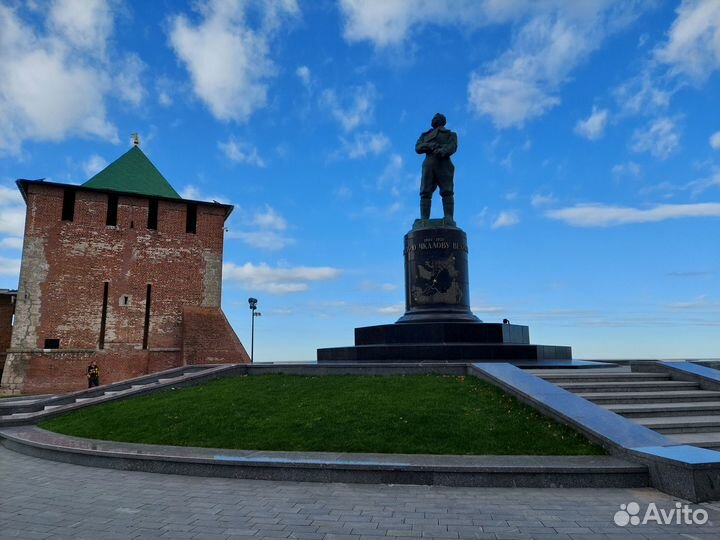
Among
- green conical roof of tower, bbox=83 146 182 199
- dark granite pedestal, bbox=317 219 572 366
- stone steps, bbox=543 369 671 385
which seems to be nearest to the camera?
stone steps, bbox=543 369 671 385

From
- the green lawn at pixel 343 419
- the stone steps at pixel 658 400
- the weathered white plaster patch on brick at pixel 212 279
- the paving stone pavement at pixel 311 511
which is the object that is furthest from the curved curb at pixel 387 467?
the weathered white plaster patch on brick at pixel 212 279

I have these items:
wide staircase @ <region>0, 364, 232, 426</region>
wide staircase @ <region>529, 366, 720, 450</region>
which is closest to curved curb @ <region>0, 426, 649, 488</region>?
wide staircase @ <region>529, 366, 720, 450</region>

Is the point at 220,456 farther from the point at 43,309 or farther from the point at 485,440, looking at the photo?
the point at 43,309

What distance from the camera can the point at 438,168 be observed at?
13.5 metres

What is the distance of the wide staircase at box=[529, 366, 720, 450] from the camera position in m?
6.25

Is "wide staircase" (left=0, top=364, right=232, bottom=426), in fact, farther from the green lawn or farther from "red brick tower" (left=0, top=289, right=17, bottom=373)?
"red brick tower" (left=0, top=289, right=17, bottom=373)

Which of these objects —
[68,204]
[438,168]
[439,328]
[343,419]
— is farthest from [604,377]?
[68,204]

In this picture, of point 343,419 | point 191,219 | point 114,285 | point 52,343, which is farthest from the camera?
point 191,219

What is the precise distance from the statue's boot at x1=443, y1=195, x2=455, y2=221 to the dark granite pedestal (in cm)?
34

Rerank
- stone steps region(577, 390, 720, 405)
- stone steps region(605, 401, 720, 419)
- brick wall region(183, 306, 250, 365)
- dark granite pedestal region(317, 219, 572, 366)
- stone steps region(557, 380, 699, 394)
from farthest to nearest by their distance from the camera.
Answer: brick wall region(183, 306, 250, 365), dark granite pedestal region(317, 219, 572, 366), stone steps region(557, 380, 699, 394), stone steps region(577, 390, 720, 405), stone steps region(605, 401, 720, 419)

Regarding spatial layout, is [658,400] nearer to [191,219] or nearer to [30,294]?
[191,219]

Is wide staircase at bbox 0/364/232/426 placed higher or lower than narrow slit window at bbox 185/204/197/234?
lower

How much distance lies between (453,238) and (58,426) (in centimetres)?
957

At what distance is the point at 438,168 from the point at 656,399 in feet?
26.8
